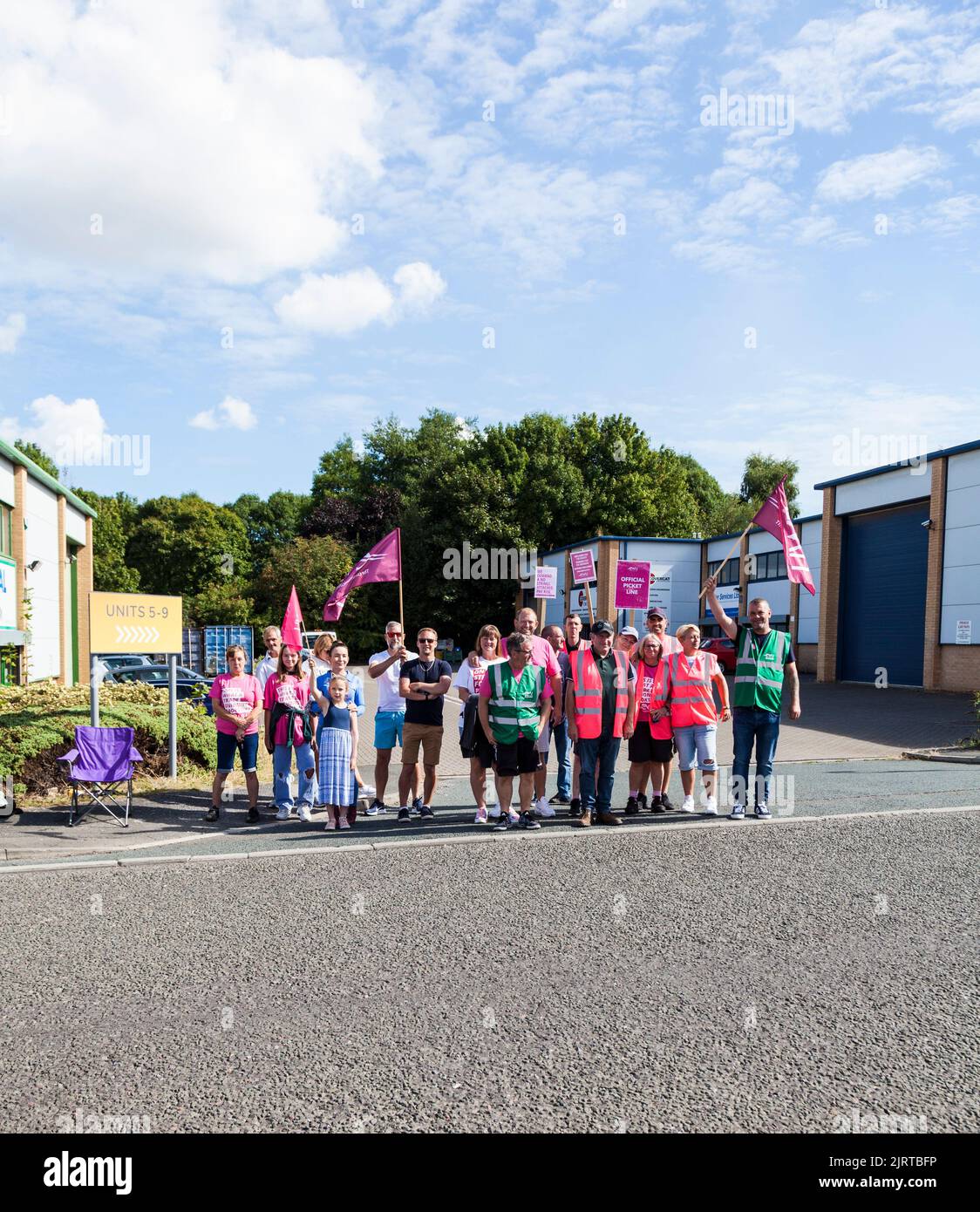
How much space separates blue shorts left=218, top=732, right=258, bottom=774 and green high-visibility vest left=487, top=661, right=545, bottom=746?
2493 millimetres

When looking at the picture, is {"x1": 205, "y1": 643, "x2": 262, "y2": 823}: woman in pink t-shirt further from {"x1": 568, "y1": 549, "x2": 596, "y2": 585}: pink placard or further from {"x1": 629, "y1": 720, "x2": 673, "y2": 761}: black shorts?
{"x1": 568, "y1": 549, "x2": 596, "y2": 585}: pink placard

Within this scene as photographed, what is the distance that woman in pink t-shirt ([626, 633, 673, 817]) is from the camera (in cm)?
889

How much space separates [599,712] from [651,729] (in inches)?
31.6

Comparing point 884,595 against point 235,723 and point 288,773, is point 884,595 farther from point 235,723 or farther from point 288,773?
point 235,723

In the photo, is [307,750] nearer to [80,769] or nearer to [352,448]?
[80,769]

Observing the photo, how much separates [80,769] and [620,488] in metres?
42.2

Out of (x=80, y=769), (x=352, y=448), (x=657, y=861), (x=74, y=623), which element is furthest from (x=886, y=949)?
(x=352, y=448)

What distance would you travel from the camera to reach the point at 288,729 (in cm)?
934

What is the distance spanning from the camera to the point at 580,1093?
335 centimetres

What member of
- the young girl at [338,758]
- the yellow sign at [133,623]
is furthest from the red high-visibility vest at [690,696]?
the yellow sign at [133,623]

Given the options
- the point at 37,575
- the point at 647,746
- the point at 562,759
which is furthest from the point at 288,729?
the point at 37,575

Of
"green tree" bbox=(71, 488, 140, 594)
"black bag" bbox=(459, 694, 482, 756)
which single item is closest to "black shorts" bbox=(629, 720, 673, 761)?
"black bag" bbox=(459, 694, 482, 756)

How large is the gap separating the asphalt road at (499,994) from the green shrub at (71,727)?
3093mm
